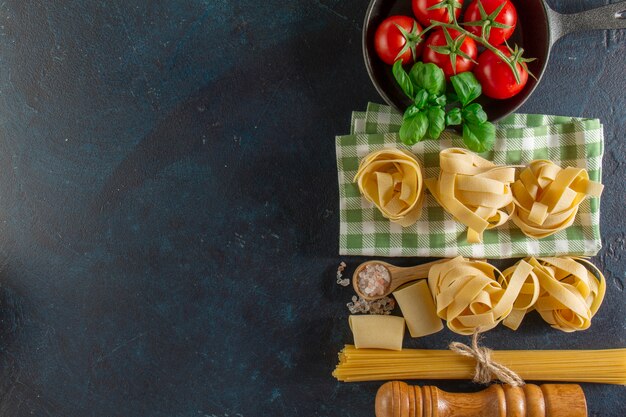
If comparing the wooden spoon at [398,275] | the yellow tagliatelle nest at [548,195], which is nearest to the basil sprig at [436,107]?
the yellow tagliatelle nest at [548,195]

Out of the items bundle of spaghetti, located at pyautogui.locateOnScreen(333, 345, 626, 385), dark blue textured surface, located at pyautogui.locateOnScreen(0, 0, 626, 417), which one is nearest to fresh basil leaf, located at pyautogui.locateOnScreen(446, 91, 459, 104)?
dark blue textured surface, located at pyautogui.locateOnScreen(0, 0, 626, 417)

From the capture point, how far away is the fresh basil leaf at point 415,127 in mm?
1711

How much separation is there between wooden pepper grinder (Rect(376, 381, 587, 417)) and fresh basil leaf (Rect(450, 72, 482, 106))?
926mm

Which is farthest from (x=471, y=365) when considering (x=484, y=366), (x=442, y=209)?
(x=442, y=209)

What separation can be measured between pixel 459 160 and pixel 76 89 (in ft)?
4.50

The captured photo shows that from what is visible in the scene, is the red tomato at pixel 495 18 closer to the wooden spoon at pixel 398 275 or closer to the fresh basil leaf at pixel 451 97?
the fresh basil leaf at pixel 451 97

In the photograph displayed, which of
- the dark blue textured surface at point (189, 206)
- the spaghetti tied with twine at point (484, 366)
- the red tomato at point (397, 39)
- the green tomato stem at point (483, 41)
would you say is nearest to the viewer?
the green tomato stem at point (483, 41)

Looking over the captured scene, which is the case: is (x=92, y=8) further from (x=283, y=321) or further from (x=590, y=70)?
(x=590, y=70)

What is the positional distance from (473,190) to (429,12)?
55cm

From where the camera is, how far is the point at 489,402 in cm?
186

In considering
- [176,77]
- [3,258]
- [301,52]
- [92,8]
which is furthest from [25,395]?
[301,52]

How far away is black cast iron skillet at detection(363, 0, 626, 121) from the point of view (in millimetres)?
1787

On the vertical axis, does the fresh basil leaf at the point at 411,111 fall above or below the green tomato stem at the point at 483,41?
below

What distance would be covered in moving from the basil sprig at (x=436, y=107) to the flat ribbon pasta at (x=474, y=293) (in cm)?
39
